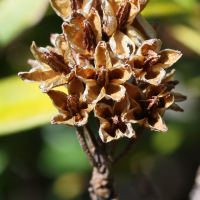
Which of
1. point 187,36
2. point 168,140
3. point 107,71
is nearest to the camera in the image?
point 107,71

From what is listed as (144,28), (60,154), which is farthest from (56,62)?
(60,154)

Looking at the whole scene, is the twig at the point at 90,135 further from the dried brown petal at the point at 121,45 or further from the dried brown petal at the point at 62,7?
the dried brown petal at the point at 62,7

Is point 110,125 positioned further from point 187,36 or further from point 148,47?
point 187,36

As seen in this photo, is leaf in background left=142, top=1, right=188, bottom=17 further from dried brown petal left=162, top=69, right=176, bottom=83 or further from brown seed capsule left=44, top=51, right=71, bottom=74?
brown seed capsule left=44, top=51, right=71, bottom=74

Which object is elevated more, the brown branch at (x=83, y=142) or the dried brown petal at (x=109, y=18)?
the dried brown petal at (x=109, y=18)

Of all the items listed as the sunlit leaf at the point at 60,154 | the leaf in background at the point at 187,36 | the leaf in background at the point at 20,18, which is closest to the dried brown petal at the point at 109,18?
the leaf in background at the point at 20,18

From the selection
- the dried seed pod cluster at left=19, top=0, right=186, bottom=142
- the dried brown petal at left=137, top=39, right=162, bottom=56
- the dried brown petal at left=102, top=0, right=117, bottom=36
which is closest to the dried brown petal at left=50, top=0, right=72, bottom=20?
the dried seed pod cluster at left=19, top=0, right=186, bottom=142

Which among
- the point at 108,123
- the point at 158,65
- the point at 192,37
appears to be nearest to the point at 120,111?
the point at 108,123

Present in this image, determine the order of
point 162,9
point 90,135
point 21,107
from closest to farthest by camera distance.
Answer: point 90,135, point 21,107, point 162,9
